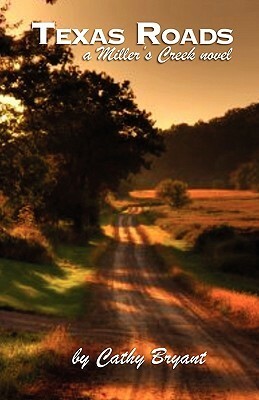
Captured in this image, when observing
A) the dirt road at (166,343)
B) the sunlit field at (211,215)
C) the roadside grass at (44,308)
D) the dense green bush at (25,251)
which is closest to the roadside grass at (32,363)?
the roadside grass at (44,308)

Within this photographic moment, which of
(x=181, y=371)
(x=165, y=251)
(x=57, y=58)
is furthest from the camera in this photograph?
(x=165, y=251)

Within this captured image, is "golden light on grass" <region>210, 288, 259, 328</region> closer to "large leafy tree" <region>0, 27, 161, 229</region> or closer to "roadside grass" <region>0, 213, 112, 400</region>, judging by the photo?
"roadside grass" <region>0, 213, 112, 400</region>

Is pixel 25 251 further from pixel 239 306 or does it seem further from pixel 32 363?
pixel 32 363

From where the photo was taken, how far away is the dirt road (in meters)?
15.3

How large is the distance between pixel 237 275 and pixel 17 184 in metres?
29.7

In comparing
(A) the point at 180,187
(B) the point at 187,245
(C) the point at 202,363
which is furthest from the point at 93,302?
(A) the point at 180,187

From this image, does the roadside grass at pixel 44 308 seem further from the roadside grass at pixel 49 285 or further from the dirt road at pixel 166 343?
the dirt road at pixel 166 343

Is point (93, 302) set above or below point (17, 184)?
below

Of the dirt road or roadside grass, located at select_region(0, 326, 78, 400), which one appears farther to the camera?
the dirt road

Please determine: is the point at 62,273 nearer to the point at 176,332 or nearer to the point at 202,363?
the point at 176,332

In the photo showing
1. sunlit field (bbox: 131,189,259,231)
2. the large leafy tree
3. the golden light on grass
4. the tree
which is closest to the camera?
the golden light on grass

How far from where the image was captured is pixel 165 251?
5928 centimetres

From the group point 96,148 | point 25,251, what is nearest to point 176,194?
point 96,148

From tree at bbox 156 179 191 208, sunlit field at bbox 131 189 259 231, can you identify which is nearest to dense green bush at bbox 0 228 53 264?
sunlit field at bbox 131 189 259 231
